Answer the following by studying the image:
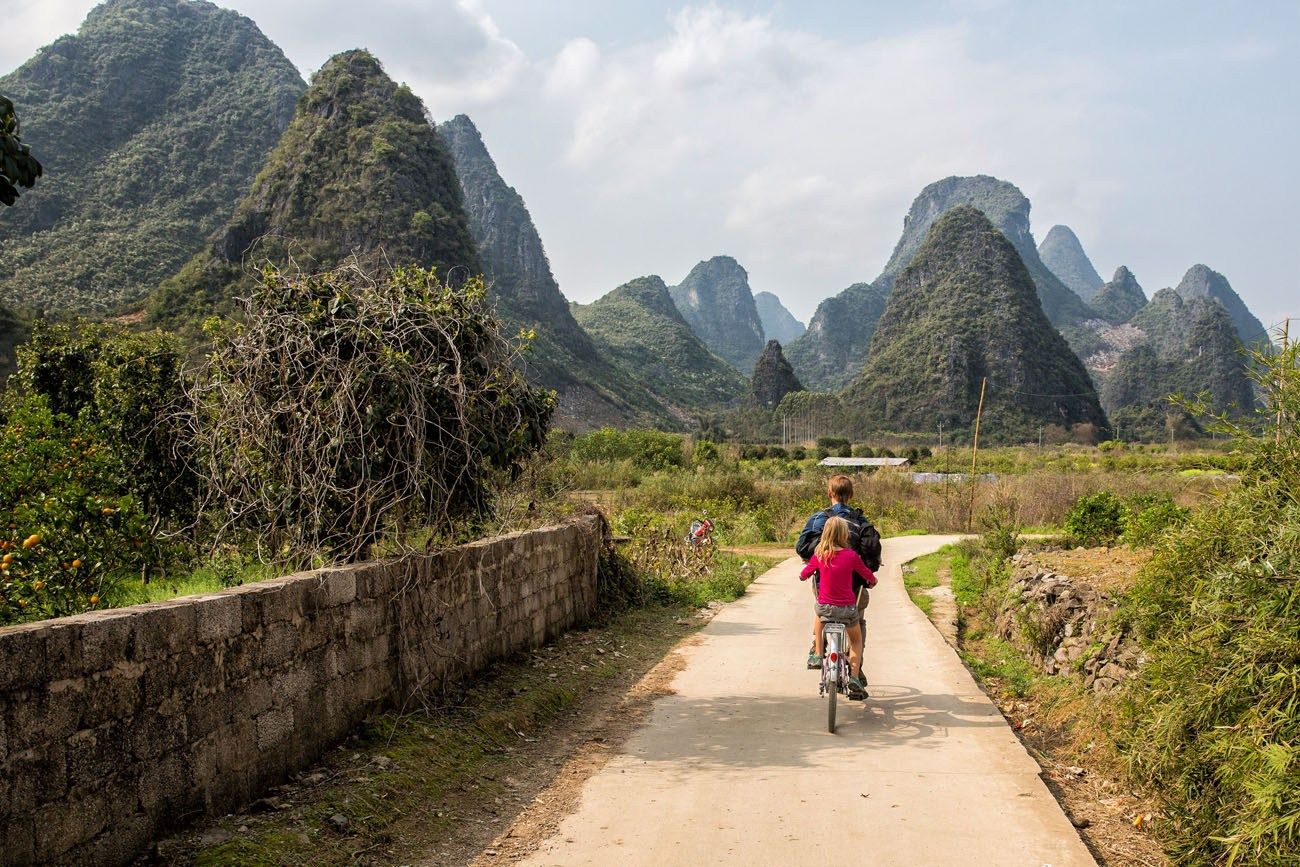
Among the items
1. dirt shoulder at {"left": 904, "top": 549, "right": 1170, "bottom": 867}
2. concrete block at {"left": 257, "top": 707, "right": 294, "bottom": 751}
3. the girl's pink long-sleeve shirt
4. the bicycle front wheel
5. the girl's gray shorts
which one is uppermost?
the girl's pink long-sleeve shirt

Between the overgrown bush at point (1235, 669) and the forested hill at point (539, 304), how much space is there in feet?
199

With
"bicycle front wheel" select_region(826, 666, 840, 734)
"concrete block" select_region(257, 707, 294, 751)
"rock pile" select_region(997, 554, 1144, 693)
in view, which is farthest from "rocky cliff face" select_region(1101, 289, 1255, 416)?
"concrete block" select_region(257, 707, 294, 751)

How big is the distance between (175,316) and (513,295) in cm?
6163

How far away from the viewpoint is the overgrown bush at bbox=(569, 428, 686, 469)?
46.8 metres

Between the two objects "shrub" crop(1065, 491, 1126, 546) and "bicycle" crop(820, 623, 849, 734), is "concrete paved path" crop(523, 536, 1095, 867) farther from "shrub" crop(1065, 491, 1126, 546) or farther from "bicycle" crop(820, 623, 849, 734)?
"shrub" crop(1065, 491, 1126, 546)

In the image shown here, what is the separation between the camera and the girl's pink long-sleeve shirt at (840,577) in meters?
7.62

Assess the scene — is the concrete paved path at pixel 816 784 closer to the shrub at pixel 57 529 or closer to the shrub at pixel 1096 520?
the shrub at pixel 57 529

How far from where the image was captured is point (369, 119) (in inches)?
2849

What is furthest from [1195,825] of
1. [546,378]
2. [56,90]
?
[56,90]

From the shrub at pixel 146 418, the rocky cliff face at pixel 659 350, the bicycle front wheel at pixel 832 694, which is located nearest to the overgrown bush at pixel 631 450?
the shrub at pixel 146 418

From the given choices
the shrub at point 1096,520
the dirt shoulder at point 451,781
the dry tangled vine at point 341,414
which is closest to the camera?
the dirt shoulder at point 451,781

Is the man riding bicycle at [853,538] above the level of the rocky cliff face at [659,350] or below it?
below

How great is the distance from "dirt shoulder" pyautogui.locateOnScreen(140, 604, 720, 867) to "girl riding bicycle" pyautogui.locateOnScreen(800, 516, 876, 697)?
5.65 ft

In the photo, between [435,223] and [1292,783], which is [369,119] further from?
[1292,783]
